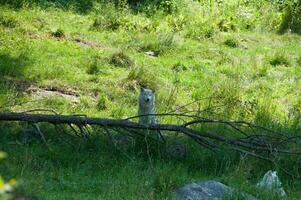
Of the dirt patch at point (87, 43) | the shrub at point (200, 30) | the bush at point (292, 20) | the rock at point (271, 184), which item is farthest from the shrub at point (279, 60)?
the rock at point (271, 184)

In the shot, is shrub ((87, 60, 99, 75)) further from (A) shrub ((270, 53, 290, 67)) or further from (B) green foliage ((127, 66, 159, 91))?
(A) shrub ((270, 53, 290, 67))

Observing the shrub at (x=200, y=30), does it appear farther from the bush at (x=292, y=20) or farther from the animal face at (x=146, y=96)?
the animal face at (x=146, y=96)

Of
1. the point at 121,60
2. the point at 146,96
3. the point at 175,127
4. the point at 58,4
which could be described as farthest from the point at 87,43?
the point at 175,127

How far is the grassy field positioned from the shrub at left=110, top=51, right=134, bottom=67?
0.02 meters

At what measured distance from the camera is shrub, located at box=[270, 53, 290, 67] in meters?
12.1

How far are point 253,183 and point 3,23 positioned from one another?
24.7 ft

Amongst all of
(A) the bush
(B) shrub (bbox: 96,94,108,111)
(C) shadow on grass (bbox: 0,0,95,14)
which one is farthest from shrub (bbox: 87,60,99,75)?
(A) the bush

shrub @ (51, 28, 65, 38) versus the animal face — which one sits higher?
the animal face

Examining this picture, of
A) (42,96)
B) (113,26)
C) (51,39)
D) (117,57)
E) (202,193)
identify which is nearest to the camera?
(202,193)

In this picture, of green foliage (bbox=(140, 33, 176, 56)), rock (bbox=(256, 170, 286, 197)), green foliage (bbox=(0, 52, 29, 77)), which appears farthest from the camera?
green foliage (bbox=(140, 33, 176, 56))

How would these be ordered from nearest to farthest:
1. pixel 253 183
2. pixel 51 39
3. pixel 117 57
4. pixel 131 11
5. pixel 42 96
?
pixel 253 183 < pixel 42 96 < pixel 117 57 < pixel 51 39 < pixel 131 11

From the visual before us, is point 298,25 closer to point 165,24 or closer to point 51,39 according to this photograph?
point 165,24

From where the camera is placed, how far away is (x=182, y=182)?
5488 millimetres

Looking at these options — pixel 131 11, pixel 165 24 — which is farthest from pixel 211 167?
pixel 131 11
